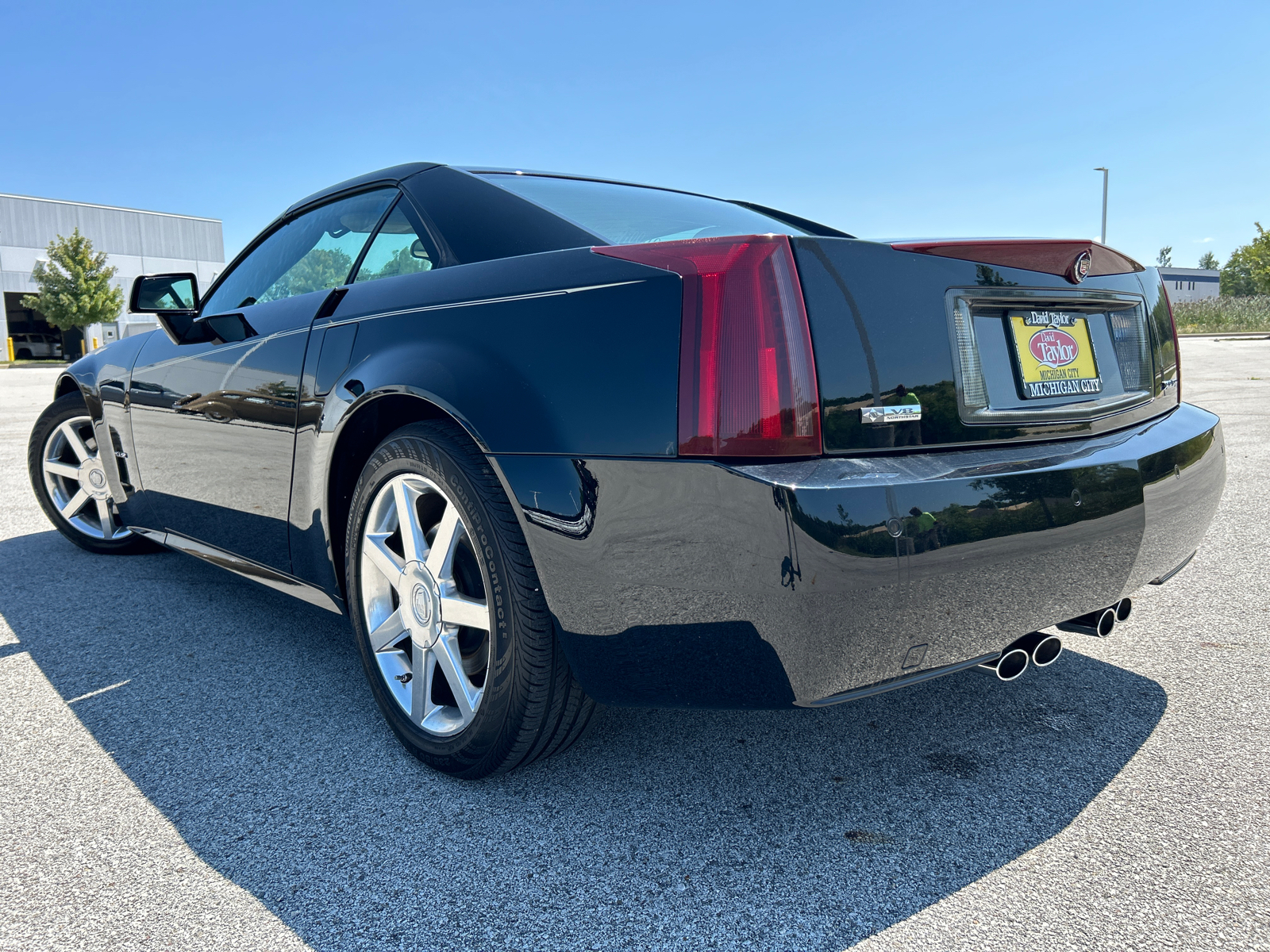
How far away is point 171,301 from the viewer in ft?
11.3

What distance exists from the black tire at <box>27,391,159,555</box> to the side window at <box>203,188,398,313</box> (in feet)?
4.13

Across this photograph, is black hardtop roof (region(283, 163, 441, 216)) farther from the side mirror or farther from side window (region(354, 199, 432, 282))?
the side mirror

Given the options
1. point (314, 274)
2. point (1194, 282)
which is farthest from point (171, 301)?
point (1194, 282)

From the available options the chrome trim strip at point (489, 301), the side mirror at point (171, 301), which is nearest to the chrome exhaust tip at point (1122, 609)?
the chrome trim strip at point (489, 301)

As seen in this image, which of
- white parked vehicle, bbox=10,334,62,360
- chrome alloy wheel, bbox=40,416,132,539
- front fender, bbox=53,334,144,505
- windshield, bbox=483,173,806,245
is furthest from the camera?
white parked vehicle, bbox=10,334,62,360

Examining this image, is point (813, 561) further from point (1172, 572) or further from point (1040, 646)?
point (1172, 572)

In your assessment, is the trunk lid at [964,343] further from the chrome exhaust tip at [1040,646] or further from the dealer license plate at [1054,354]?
the chrome exhaust tip at [1040,646]

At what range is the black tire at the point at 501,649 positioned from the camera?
5.97 ft

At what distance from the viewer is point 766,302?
157cm

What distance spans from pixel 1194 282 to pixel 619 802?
114 metres

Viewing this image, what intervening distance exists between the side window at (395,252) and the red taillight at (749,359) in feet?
3.07

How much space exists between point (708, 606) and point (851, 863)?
0.61 meters

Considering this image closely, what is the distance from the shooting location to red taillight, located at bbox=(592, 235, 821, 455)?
1542 mm

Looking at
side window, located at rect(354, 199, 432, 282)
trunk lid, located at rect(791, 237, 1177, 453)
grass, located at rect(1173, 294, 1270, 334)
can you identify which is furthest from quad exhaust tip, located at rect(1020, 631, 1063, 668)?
grass, located at rect(1173, 294, 1270, 334)
